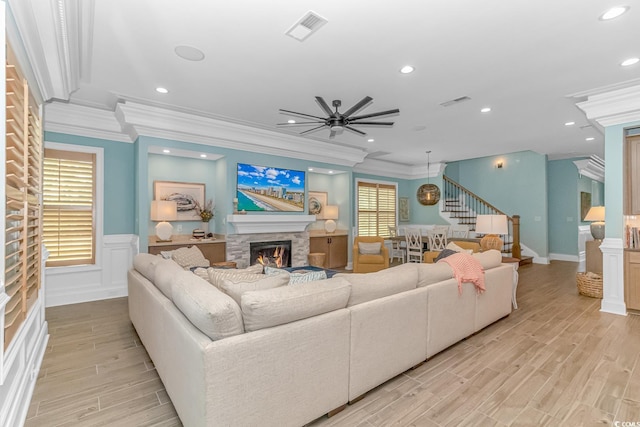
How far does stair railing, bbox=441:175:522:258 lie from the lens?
8.23 m

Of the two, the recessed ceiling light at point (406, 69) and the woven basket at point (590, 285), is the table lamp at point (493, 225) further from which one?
the recessed ceiling light at point (406, 69)

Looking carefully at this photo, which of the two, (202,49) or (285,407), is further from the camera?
(202,49)

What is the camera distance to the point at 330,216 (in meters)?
7.84

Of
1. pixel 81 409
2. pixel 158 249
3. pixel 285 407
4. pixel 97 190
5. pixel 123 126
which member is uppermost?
pixel 123 126

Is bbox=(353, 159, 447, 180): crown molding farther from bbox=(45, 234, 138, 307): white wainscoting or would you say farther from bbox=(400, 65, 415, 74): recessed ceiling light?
bbox=(45, 234, 138, 307): white wainscoting

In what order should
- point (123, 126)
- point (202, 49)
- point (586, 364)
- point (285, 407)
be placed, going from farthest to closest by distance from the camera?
point (123, 126) < point (202, 49) < point (586, 364) < point (285, 407)

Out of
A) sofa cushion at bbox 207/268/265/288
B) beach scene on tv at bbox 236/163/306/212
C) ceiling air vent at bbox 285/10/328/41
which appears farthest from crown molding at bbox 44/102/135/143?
sofa cushion at bbox 207/268/265/288

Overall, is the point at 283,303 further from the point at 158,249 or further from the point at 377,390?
the point at 158,249

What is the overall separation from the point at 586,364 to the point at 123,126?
6311 millimetres

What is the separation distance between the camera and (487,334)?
11.4 feet

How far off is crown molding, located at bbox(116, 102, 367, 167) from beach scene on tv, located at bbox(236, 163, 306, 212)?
37 centimetres

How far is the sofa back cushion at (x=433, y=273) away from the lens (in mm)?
2810

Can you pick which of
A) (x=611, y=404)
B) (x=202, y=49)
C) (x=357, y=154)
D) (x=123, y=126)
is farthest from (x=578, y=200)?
(x=123, y=126)

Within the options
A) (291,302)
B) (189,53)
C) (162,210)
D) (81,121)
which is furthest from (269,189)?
(291,302)
